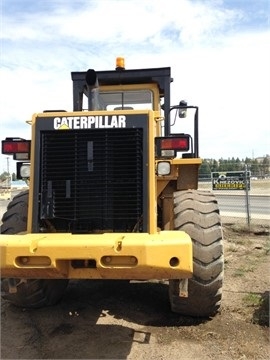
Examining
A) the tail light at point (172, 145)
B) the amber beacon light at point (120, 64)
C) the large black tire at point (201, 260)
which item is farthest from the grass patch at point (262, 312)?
the amber beacon light at point (120, 64)

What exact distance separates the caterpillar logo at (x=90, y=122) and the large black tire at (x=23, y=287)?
119cm

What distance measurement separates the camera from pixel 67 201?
174 inches

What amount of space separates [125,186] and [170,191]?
1.09m

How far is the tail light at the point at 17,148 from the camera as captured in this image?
187 inches

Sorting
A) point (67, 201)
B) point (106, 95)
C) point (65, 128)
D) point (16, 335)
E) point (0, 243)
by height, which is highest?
point (106, 95)

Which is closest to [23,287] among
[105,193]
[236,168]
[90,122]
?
[105,193]

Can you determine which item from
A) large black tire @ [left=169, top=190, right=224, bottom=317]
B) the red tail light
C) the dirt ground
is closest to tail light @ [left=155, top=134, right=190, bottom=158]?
the red tail light

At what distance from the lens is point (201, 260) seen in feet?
14.4

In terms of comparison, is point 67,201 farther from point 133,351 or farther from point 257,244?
point 257,244

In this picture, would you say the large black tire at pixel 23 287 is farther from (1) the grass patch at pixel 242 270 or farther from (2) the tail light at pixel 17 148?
(1) the grass patch at pixel 242 270

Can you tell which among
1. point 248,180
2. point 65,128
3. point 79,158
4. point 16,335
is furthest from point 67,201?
point 248,180

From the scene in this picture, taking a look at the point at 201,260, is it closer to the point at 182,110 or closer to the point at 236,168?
the point at 182,110

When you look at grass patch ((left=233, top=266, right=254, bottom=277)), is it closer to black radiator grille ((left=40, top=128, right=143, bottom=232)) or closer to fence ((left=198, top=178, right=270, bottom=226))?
black radiator grille ((left=40, top=128, right=143, bottom=232))

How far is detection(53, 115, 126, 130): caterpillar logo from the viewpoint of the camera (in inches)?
174
